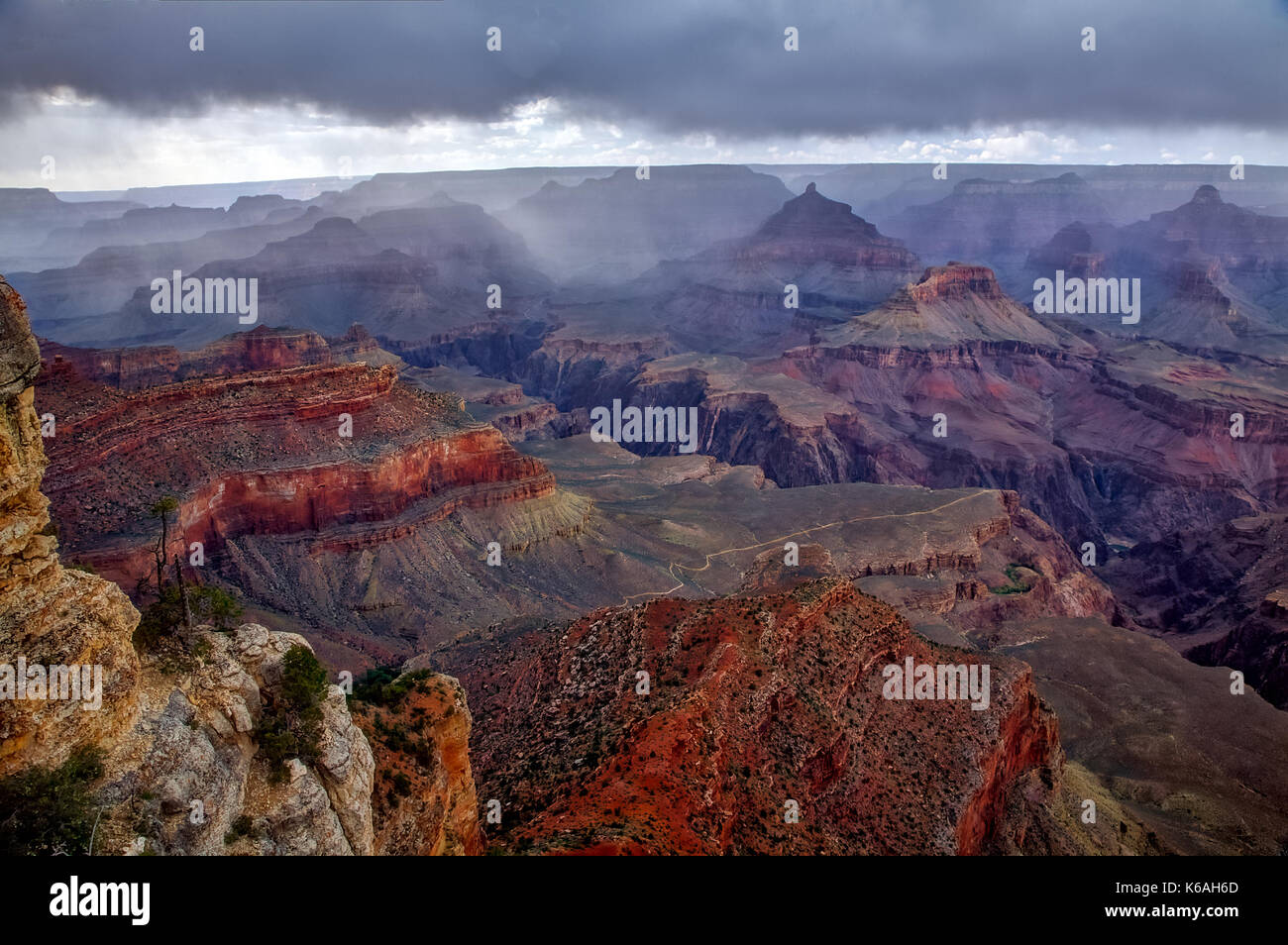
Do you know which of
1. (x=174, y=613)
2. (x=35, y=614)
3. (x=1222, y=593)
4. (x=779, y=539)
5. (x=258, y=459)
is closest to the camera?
(x=35, y=614)

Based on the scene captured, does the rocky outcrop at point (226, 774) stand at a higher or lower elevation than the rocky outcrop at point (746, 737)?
higher

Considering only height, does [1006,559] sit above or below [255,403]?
below

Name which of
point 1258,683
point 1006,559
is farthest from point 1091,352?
point 1258,683

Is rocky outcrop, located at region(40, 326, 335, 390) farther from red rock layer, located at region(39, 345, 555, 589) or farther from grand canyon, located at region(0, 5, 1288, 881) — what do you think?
red rock layer, located at region(39, 345, 555, 589)

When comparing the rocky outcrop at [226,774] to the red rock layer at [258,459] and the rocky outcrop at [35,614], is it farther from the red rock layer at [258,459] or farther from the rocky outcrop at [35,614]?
the red rock layer at [258,459]

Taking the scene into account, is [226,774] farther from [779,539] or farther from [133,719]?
[779,539]

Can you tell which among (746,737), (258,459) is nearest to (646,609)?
(746,737)

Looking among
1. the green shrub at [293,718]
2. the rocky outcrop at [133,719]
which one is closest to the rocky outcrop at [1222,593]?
the green shrub at [293,718]

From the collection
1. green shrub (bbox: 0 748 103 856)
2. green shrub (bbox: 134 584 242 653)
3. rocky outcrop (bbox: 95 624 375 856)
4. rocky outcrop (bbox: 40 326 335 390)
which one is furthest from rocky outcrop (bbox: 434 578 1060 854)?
rocky outcrop (bbox: 40 326 335 390)

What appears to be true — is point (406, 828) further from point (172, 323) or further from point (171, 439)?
point (172, 323)
